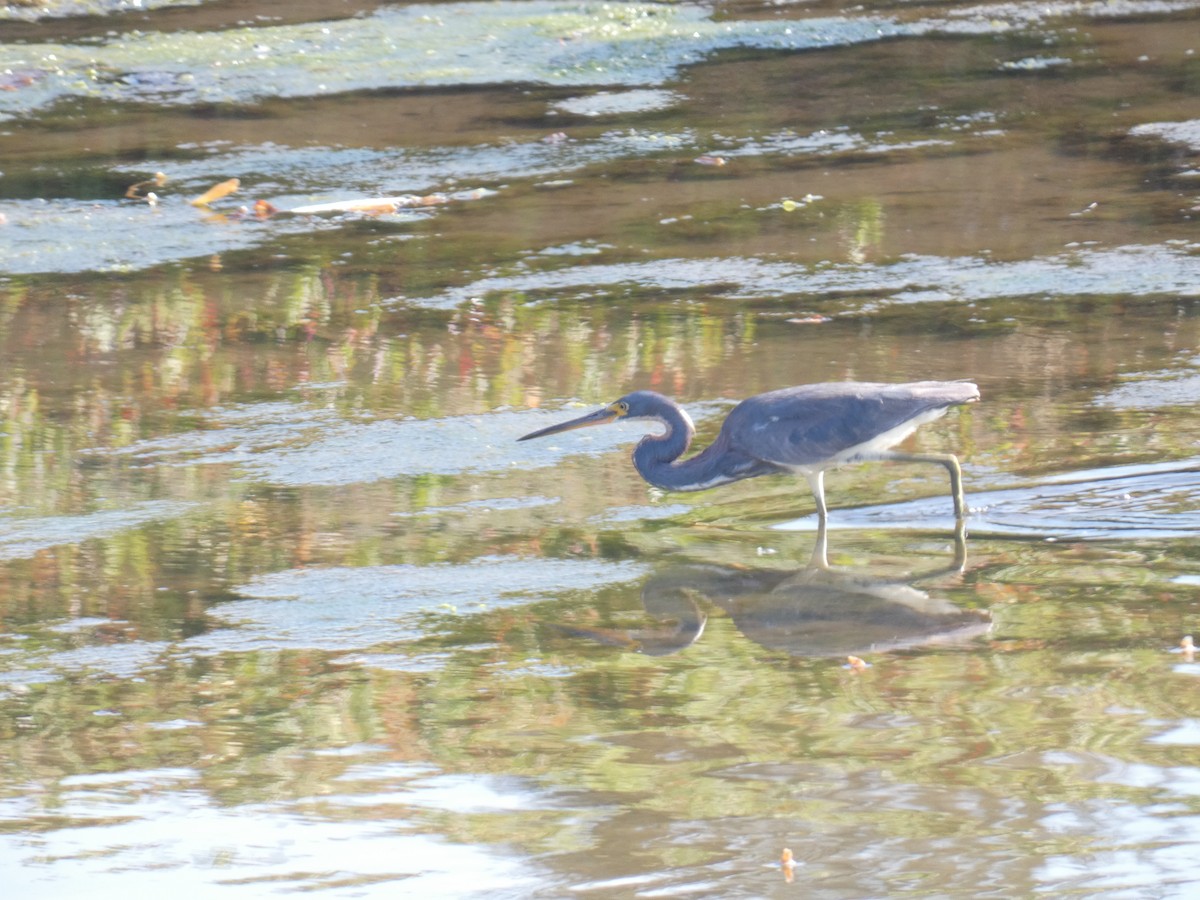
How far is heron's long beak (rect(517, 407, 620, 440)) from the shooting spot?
6.78 meters

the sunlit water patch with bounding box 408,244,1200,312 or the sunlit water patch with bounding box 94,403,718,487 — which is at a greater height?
the sunlit water patch with bounding box 408,244,1200,312

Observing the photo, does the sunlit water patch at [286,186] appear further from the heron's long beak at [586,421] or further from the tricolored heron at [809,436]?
the tricolored heron at [809,436]

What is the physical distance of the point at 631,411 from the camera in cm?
677

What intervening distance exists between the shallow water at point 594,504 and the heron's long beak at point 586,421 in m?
0.18

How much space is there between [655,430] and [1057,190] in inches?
148

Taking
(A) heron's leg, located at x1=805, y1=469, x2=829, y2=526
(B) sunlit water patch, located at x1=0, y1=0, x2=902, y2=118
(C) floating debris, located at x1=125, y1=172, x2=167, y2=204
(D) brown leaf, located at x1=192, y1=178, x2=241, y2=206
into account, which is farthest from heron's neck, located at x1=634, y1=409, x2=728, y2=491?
(B) sunlit water patch, located at x1=0, y1=0, x2=902, y2=118

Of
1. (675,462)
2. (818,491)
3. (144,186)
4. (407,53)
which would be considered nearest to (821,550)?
(818,491)

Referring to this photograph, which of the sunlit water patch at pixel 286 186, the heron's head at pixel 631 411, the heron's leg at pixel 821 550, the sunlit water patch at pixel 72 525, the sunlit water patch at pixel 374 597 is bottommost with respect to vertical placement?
the heron's leg at pixel 821 550

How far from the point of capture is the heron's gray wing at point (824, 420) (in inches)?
244

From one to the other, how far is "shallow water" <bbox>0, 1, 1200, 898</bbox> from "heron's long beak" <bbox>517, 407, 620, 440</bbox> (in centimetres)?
18

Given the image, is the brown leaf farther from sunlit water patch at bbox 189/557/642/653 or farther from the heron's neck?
sunlit water patch at bbox 189/557/642/653

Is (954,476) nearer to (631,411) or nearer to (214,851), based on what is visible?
(631,411)

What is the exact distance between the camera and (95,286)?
389 inches

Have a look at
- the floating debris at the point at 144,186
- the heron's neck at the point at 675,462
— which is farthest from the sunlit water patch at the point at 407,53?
the heron's neck at the point at 675,462
